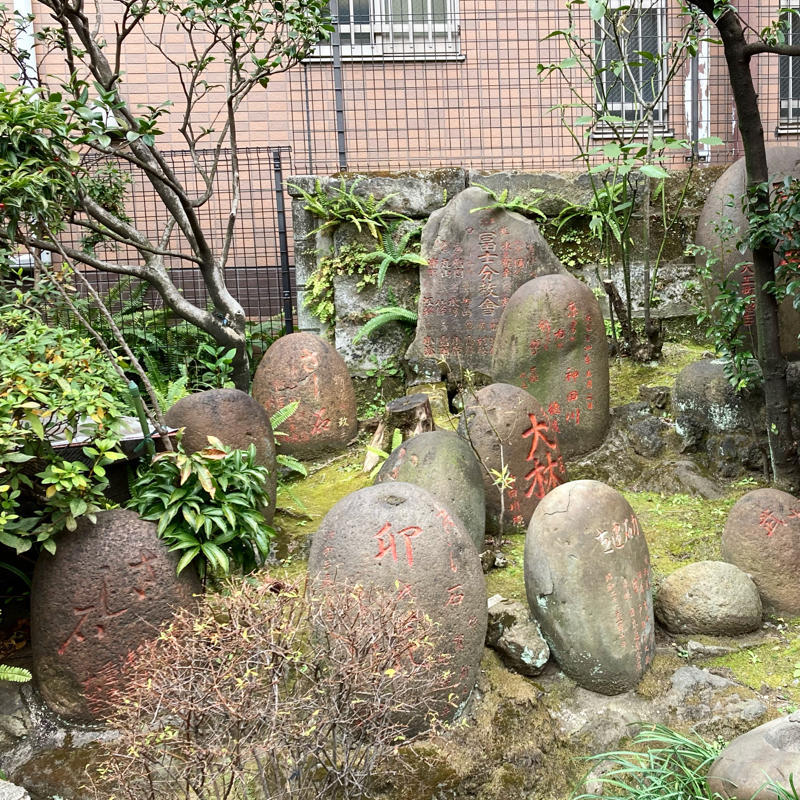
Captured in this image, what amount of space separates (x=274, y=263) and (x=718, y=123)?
232 inches

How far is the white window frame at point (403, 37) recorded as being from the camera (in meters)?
9.95

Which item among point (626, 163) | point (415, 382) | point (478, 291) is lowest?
point (415, 382)

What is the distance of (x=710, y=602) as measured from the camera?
169 inches

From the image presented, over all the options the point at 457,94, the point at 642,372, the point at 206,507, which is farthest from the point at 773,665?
the point at 457,94

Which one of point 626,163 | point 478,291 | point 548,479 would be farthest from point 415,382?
point 626,163

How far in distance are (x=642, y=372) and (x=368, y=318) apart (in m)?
2.84

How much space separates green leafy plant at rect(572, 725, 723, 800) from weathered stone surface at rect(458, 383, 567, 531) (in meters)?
1.76

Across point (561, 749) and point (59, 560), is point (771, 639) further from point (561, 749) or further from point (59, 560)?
point (59, 560)

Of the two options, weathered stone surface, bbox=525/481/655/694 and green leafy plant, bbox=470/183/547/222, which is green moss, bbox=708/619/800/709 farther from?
green leafy plant, bbox=470/183/547/222

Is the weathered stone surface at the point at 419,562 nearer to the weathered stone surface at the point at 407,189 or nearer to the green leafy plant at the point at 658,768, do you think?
the green leafy plant at the point at 658,768

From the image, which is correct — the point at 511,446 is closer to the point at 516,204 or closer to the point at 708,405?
the point at 708,405

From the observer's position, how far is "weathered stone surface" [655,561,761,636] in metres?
4.29

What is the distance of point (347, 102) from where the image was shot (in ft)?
32.6

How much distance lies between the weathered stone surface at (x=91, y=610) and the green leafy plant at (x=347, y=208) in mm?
5114
